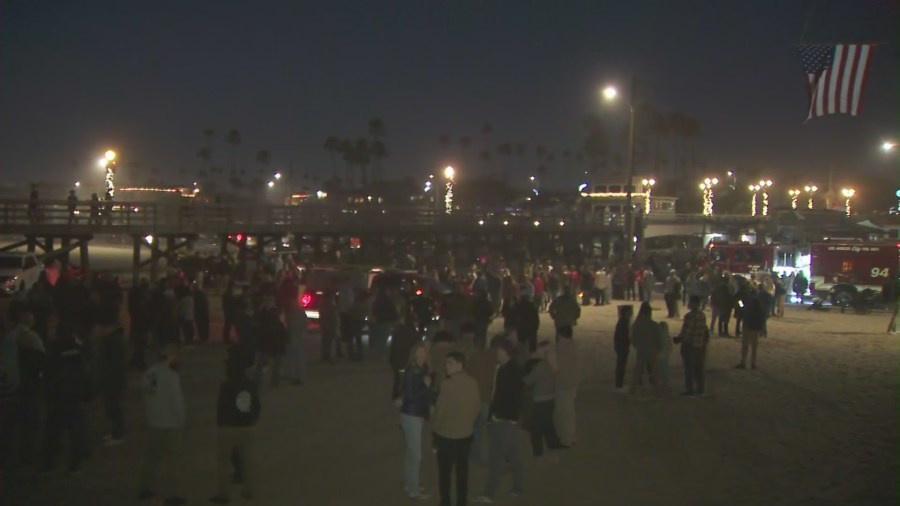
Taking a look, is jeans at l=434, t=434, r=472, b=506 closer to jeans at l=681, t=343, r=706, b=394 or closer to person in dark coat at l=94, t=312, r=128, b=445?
person in dark coat at l=94, t=312, r=128, b=445

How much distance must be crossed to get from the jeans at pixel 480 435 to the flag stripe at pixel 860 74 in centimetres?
1262

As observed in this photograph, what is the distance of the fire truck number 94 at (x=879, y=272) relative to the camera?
30.3 metres

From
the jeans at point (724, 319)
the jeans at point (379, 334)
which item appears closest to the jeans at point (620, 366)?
the jeans at point (379, 334)

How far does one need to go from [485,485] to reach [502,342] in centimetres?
140

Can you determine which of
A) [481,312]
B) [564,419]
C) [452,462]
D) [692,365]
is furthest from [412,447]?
[481,312]

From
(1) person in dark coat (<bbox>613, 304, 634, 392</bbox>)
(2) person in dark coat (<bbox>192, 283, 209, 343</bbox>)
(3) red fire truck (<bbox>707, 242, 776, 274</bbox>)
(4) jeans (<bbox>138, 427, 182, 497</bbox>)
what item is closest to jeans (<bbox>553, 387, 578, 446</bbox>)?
(1) person in dark coat (<bbox>613, 304, 634, 392</bbox>)

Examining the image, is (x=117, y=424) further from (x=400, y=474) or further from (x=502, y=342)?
(x=502, y=342)

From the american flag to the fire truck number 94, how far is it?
562 inches

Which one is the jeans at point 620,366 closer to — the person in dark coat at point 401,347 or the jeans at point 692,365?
the jeans at point 692,365

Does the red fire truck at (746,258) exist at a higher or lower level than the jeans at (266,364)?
higher

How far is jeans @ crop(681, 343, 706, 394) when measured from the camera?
517 inches

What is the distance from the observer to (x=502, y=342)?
8.77 meters

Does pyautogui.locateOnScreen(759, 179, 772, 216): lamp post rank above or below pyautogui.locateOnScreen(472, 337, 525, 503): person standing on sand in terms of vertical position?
above

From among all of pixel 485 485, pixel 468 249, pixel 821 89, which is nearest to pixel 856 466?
pixel 485 485
